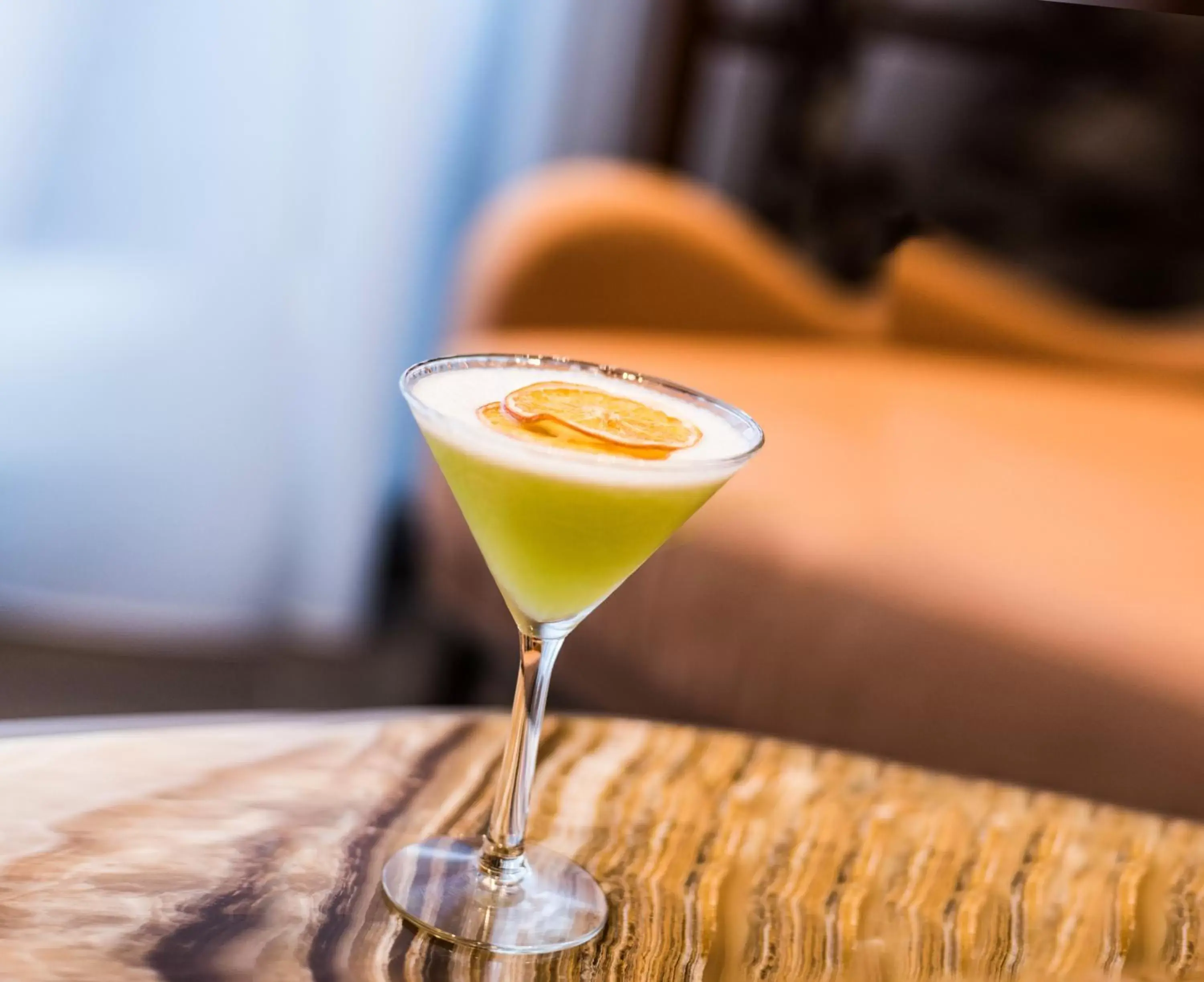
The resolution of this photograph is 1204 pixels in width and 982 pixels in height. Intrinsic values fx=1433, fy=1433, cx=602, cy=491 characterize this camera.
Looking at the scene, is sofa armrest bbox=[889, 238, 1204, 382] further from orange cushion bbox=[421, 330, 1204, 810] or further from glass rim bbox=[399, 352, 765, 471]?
glass rim bbox=[399, 352, 765, 471]

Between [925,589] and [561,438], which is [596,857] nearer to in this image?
[561,438]

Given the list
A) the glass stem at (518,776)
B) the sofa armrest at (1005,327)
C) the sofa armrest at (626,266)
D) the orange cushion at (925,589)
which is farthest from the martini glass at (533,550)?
the sofa armrest at (1005,327)

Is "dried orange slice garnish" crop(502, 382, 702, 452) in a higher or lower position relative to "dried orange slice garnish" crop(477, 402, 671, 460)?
higher

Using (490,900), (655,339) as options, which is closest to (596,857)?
(490,900)

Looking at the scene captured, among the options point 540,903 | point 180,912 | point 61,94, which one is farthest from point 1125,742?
point 61,94

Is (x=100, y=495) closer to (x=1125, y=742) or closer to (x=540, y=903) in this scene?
(x=1125, y=742)

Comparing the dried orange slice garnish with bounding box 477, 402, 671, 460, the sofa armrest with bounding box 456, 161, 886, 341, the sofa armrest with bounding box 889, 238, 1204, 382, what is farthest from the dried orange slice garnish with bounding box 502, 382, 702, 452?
the sofa armrest with bounding box 889, 238, 1204, 382

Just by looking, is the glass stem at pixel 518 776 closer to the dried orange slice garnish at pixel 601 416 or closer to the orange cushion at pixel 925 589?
the dried orange slice garnish at pixel 601 416
